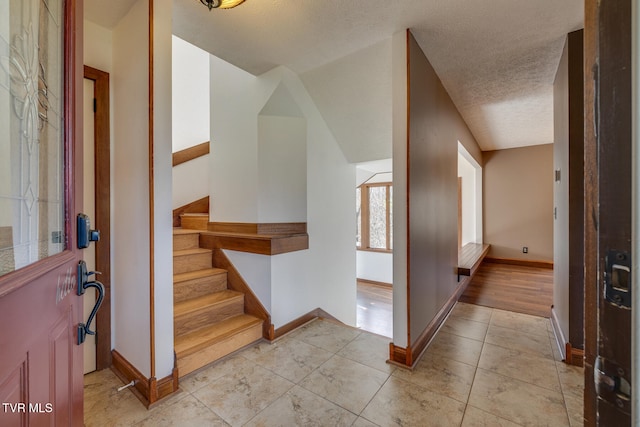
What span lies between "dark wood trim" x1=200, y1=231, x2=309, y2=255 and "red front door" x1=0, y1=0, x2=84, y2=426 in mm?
1385

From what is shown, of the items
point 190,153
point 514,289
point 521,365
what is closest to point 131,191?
point 190,153

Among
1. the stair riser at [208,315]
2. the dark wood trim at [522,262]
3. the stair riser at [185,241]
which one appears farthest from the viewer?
the dark wood trim at [522,262]

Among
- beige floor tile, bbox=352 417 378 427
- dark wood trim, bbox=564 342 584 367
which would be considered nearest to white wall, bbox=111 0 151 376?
beige floor tile, bbox=352 417 378 427

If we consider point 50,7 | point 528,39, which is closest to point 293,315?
point 50,7

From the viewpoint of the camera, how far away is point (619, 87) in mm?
385

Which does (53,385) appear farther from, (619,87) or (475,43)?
(475,43)

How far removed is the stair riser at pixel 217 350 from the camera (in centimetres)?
179

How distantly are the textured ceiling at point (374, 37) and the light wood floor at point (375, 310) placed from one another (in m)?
2.91

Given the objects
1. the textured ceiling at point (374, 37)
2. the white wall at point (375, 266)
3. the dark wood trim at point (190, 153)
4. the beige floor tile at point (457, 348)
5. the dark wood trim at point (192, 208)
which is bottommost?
the white wall at point (375, 266)

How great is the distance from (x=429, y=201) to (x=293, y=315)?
1625mm

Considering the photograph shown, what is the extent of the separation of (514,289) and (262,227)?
3.70 m

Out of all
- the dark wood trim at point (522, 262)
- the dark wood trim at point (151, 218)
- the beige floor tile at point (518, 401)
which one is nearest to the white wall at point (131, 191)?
the dark wood trim at point (151, 218)

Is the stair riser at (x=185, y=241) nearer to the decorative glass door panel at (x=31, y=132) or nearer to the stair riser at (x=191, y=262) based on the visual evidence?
the stair riser at (x=191, y=262)

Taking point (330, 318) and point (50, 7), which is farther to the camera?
point (330, 318)
